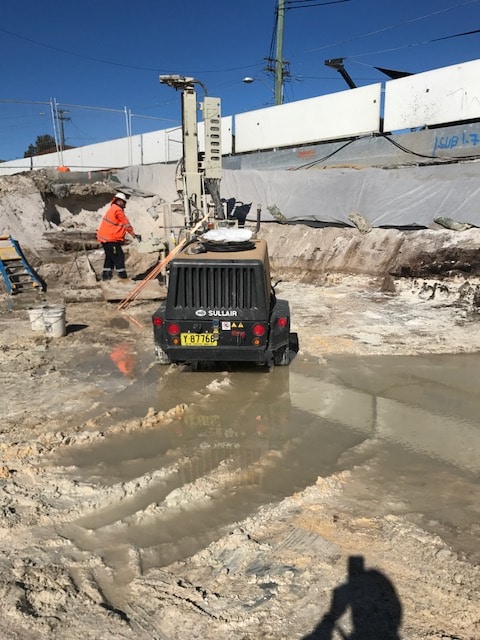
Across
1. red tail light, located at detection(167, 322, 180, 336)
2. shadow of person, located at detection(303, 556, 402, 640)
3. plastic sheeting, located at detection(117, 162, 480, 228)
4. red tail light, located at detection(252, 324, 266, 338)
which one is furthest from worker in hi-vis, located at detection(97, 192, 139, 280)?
shadow of person, located at detection(303, 556, 402, 640)

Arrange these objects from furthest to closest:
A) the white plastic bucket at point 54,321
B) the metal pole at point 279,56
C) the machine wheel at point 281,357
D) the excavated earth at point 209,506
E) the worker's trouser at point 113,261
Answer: the metal pole at point 279,56
the worker's trouser at point 113,261
the white plastic bucket at point 54,321
the machine wheel at point 281,357
the excavated earth at point 209,506

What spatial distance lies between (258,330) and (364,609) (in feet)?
11.6

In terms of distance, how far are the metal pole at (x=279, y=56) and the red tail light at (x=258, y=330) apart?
72.1 feet

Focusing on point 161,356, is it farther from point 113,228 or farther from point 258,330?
point 113,228

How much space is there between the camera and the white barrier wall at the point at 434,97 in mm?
12852

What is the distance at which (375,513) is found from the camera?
3346 mm

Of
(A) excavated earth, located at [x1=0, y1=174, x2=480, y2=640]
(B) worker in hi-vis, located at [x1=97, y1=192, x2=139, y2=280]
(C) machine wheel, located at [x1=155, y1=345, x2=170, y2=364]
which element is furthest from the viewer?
(B) worker in hi-vis, located at [x1=97, y1=192, x2=139, y2=280]

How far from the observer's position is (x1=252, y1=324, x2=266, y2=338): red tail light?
5656mm

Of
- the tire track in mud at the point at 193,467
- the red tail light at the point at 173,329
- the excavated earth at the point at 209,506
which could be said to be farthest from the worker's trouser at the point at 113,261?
the tire track in mud at the point at 193,467

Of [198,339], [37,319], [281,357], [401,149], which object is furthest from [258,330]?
[401,149]

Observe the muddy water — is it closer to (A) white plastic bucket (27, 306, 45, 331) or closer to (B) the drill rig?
(A) white plastic bucket (27, 306, 45, 331)

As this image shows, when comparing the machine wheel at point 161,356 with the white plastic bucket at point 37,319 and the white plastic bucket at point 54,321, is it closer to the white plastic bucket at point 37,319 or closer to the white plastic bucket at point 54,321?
the white plastic bucket at point 54,321

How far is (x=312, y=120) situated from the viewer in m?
17.5

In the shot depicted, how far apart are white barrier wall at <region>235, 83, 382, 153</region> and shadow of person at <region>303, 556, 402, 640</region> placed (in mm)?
15510
